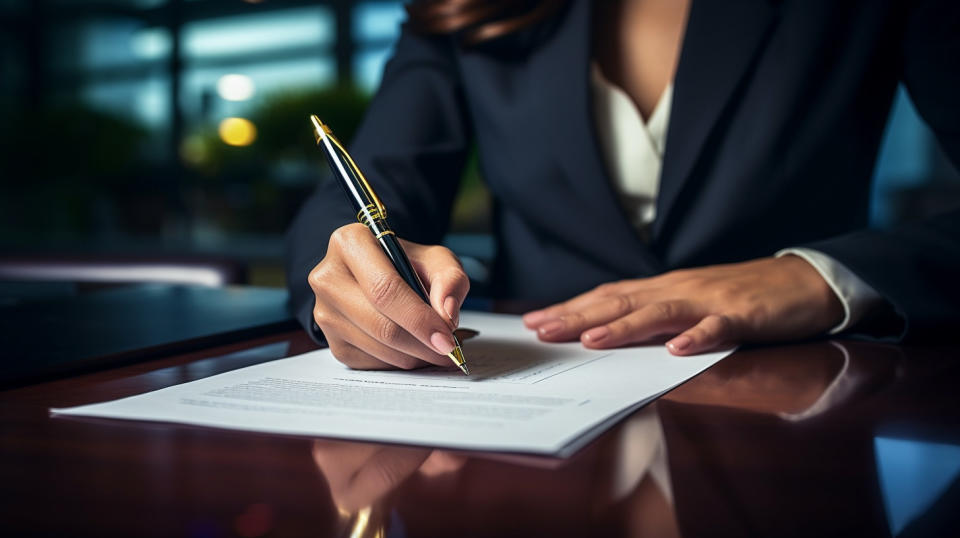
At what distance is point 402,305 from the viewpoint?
430 millimetres

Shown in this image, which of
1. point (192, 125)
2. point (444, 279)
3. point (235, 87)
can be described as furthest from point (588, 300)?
point (192, 125)

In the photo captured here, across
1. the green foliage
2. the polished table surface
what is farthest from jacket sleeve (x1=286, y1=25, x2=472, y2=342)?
the green foliage

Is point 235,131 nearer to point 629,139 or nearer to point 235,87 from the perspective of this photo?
point 235,87

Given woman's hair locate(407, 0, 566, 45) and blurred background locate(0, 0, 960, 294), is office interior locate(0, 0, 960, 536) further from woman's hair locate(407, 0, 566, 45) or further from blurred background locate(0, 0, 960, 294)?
woman's hair locate(407, 0, 566, 45)

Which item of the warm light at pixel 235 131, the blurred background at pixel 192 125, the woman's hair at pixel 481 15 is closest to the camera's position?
the woman's hair at pixel 481 15

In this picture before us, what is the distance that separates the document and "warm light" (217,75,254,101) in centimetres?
328

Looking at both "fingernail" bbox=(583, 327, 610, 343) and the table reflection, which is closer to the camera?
the table reflection

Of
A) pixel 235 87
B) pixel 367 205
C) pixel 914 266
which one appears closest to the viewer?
pixel 367 205

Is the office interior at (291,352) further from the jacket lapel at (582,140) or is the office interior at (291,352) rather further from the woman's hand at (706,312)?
the jacket lapel at (582,140)

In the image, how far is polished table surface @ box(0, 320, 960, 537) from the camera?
234mm

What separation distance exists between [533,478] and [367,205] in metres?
0.27

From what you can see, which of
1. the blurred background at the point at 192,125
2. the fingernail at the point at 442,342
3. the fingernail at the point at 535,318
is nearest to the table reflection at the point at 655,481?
the fingernail at the point at 442,342

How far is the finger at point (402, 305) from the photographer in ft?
1.40

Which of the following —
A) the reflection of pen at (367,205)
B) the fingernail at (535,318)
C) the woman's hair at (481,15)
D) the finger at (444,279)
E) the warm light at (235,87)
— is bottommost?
the fingernail at (535,318)
